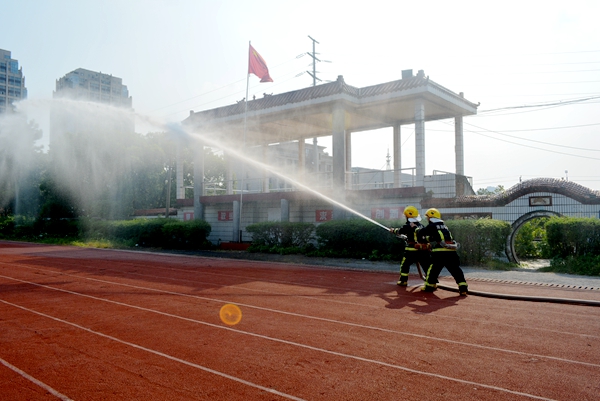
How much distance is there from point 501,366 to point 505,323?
7.96 ft

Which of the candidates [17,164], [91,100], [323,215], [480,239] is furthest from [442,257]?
[17,164]

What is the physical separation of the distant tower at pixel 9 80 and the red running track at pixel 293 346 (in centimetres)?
9848

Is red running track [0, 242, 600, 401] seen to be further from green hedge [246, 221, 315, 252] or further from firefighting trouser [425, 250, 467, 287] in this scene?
green hedge [246, 221, 315, 252]

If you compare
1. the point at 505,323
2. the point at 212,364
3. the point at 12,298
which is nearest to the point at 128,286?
the point at 12,298

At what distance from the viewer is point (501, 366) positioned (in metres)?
5.47

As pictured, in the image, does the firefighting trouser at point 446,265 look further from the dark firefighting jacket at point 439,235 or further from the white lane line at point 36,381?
the white lane line at point 36,381

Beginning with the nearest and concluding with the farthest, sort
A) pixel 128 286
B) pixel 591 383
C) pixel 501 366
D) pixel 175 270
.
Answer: pixel 591 383
pixel 501 366
pixel 128 286
pixel 175 270

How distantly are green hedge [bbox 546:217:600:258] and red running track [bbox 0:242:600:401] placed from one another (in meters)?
5.26

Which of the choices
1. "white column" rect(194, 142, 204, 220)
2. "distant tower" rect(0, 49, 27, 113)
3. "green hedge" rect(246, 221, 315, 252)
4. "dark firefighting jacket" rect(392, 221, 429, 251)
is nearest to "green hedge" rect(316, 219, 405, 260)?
"green hedge" rect(246, 221, 315, 252)

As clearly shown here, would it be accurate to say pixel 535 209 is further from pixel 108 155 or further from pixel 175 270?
pixel 108 155

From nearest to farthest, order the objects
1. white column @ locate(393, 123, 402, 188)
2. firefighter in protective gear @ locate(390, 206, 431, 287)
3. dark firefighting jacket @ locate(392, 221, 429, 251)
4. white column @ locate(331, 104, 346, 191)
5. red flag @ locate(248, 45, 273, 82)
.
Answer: dark firefighting jacket @ locate(392, 221, 429, 251)
firefighter in protective gear @ locate(390, 206, 431, 287)
white column @ locate(331, 104, 346, 191)
red flag @ locate(248, 45, 273, 82)
white column @ locate(393, 123, 402, 188)

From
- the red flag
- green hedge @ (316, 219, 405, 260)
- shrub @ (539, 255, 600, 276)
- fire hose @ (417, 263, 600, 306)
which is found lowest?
fire hose @ (417, 263, 600, 306)

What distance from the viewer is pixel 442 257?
10.6 metres

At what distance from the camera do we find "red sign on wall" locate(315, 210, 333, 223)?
2452 cm
